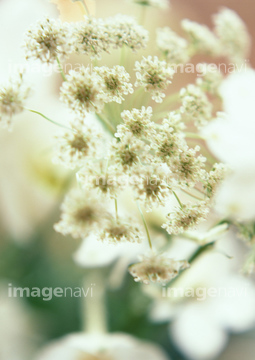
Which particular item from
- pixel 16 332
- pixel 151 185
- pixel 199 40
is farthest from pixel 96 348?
pixel 199 40

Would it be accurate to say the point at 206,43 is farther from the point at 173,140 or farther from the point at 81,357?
the point at 81,357

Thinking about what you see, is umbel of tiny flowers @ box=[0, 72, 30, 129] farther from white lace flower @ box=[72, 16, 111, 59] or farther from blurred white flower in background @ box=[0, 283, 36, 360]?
blurred white flower in background @ box=[0, 283, 36, 360]

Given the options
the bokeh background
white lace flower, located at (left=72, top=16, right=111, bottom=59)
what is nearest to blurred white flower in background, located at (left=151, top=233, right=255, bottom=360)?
the bokeh background

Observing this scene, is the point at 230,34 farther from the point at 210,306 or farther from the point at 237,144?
the point at 210,306

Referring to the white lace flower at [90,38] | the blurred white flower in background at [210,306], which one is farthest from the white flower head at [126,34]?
the blurred white flower in background at [210,306]

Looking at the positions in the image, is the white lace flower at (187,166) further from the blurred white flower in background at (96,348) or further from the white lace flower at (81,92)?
the blurred white flower in background at (96,348)

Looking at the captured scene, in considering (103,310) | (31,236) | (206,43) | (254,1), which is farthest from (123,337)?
(254,1)
